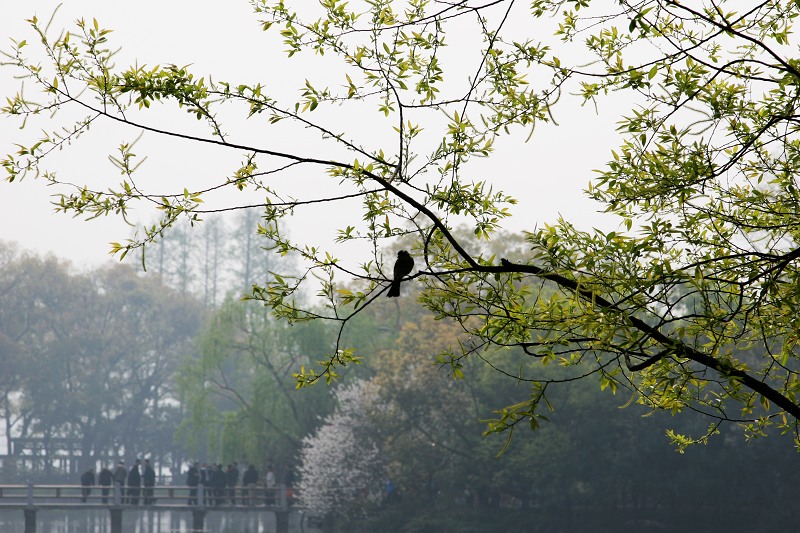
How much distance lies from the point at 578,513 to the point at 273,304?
83.1 ft

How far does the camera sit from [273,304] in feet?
15.1

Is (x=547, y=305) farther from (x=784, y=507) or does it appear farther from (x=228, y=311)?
(x=228, y=311)

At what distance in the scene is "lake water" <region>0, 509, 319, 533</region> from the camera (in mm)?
42438

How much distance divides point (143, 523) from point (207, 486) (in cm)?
1895

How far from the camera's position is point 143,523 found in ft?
165

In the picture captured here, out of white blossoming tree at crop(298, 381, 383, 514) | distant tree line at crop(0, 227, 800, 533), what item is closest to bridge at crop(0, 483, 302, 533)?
distant tree line at crop(0, 227, 800, 533)

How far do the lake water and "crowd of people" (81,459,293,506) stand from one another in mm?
4442

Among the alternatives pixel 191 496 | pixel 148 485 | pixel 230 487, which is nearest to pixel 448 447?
pixel 230 487

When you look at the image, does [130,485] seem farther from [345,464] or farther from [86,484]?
[345,464]

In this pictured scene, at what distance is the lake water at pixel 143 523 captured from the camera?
42438mm

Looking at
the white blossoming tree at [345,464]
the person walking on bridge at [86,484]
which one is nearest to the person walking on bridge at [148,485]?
the person walking on bridge at [86,484]

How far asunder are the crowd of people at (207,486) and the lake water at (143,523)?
4442mm

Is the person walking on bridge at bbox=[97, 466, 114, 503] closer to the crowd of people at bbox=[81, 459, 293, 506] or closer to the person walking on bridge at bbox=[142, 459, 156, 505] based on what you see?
the crowd of people at bbox=[81, 459, 293, 506]

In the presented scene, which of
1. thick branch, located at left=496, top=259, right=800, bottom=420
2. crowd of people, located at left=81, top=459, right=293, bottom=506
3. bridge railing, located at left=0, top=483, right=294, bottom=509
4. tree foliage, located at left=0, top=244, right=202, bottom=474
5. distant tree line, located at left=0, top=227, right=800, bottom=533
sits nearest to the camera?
thick branch, located at left=496, top=259, right=800, bottom=420
